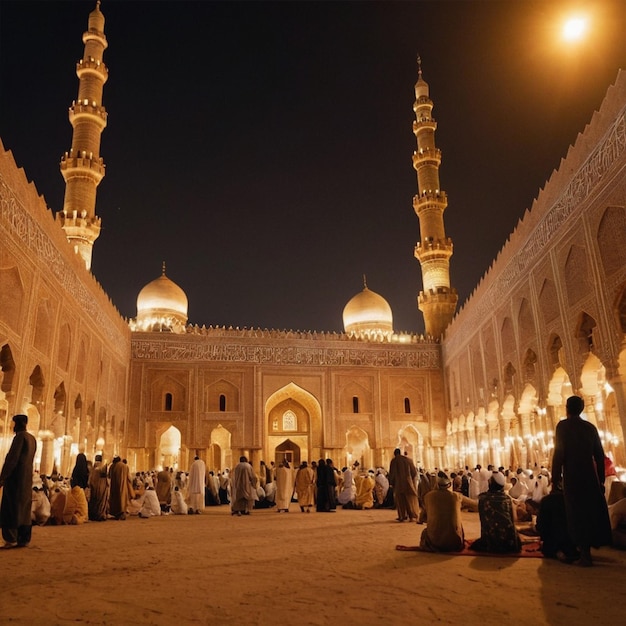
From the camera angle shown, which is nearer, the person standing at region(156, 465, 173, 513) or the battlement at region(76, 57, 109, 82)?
the person standing at region(156, 465, 173, 513)

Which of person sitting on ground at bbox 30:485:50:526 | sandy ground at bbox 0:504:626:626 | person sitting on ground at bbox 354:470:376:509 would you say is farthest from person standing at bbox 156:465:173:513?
sandy ground at bbox 0:504:626:626

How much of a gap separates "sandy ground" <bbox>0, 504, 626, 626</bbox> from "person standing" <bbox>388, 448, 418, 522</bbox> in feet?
8.05

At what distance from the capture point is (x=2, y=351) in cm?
976

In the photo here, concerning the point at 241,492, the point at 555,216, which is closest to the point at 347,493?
the point at 241,492

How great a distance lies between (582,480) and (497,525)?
0.97m

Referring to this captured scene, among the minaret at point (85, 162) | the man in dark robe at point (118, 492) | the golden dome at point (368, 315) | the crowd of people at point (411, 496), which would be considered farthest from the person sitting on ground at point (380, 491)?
the golden dome at point (368, 315)

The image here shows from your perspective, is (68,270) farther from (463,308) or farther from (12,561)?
(463,308)

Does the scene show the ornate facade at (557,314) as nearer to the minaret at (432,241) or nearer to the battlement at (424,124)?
the minaret at (432,241)

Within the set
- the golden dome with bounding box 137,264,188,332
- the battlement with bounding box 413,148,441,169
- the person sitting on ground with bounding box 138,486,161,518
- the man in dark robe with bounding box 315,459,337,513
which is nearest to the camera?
the person sitting on ground with bounding box 138,486,161,518

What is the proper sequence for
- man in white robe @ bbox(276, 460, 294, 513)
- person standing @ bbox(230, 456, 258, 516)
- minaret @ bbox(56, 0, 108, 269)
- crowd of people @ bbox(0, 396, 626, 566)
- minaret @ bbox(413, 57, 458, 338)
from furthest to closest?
minaret @ bbox(413, 57, 458, 338) → minaret @ bbox(56, 0, 108, 269) → man in white robe @ bbox(276, 460, 294, 513) → person standing @ bbox(230, 456, 258, 516) → crowd of people @ bbox(0, 396, 626, 566)

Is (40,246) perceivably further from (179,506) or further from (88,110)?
(88,110)

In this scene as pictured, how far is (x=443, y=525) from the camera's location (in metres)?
5.13

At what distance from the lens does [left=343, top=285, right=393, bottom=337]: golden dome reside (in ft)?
85.4

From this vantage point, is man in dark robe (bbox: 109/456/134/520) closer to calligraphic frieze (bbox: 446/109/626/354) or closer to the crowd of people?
the crowd of people
